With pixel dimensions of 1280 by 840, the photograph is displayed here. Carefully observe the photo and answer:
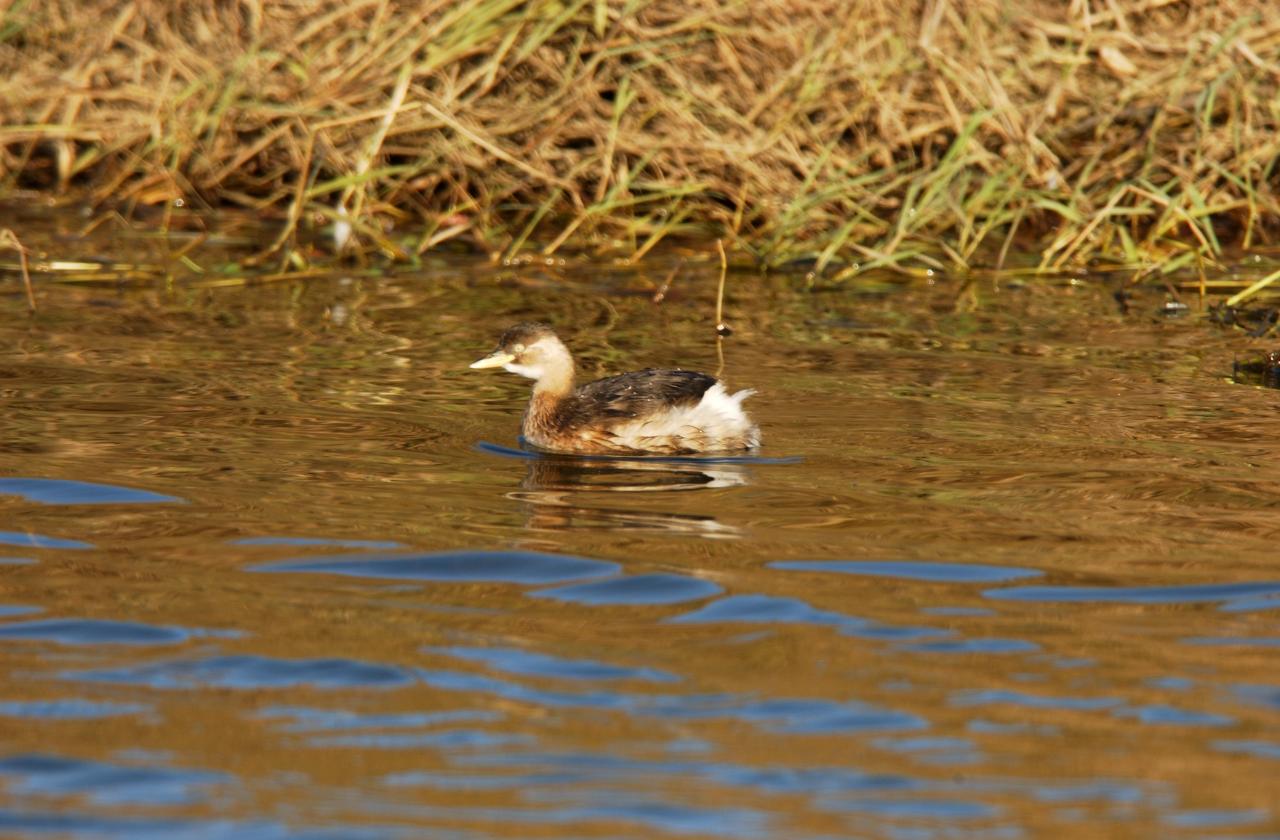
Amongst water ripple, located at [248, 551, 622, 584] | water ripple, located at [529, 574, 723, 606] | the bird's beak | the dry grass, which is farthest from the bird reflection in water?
the dry grass

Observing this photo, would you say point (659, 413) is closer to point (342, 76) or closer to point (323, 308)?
point (323, 308)

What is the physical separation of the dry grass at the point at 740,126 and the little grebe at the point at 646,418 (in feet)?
12.1

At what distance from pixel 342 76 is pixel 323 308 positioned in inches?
100

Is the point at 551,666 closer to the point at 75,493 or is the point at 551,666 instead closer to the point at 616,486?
the point at 616,486

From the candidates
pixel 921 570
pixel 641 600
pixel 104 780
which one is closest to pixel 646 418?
pixel 921 570

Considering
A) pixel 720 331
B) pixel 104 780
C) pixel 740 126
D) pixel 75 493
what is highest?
pixel 740 126

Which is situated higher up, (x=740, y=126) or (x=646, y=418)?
(x=740, y=126)

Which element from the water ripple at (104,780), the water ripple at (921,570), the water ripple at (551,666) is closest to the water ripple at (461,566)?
the water ripple at (921,570)

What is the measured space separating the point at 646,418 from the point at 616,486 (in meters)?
0.62

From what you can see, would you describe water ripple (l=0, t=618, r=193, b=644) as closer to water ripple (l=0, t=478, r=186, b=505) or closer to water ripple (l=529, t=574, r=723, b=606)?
water ripple (l=529, t=574, r=723, b=606)

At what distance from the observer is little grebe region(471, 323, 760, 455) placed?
7.26m

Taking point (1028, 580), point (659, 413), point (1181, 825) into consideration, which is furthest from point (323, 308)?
point (1181, 825)

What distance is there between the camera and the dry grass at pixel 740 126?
11305mm

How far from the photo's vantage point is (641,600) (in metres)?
5.27
